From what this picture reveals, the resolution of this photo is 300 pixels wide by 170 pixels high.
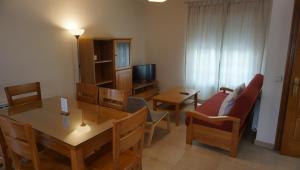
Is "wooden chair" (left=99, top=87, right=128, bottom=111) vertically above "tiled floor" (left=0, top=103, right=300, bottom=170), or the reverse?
"wooden chair" (left=99, top=87, right=128, bottom=111)

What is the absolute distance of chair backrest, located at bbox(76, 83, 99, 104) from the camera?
261cm

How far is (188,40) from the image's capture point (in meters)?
4.89

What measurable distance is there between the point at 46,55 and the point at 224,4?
3.66 meters

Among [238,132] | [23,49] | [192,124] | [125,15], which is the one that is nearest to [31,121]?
[23,49]

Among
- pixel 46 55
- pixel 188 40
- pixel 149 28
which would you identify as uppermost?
pixel 149 28

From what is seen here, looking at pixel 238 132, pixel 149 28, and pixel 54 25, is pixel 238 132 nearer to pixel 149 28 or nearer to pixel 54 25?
pixel 54 25

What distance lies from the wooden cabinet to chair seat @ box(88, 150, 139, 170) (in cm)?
242

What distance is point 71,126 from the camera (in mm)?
1782

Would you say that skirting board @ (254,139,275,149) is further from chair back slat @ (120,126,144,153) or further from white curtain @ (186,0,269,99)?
chair back slat @ (120,126,144,153)

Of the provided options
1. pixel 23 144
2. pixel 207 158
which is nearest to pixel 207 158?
pixel 207 158

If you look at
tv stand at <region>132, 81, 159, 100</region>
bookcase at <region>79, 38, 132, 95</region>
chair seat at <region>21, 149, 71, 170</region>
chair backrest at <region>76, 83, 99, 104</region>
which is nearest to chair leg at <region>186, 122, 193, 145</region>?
chair backrest at <region>76, 83, 99, 104</region>

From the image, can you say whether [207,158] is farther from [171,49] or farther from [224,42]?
[171,49]

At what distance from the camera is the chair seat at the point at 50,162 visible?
1.72 metres

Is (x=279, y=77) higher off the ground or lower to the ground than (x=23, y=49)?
lower
